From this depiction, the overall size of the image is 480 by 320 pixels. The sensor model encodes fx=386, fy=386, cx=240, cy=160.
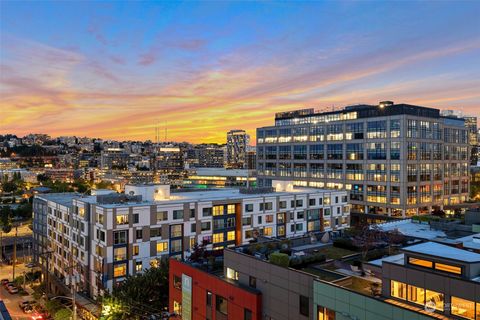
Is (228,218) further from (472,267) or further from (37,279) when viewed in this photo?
(472,267)

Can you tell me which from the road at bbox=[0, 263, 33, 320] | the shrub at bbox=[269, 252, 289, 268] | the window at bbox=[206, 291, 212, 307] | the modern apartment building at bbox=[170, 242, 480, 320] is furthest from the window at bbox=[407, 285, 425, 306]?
the road at bbox=[0, 263, 33, 320]

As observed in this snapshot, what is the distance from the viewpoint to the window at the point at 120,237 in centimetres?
6081

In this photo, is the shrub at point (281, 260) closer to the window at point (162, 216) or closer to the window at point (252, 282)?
the window at point (252, 282)

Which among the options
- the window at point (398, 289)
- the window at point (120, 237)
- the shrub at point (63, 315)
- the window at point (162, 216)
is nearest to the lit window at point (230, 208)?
the window at point (162, 216)

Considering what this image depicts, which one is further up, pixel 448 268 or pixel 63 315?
pixel 448 268

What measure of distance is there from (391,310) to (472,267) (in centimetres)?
488

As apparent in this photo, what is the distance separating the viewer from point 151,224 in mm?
64062

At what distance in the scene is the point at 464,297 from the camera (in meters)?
20.3

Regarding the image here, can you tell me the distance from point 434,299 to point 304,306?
28.9 ft

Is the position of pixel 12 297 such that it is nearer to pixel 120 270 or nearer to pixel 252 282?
pixel 120 270

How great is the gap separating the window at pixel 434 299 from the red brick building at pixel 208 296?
12942mm

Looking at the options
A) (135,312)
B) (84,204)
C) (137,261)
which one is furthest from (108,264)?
(135,312)

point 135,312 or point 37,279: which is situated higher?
point 135,312

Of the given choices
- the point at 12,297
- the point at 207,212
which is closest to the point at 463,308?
the point at 207,212
